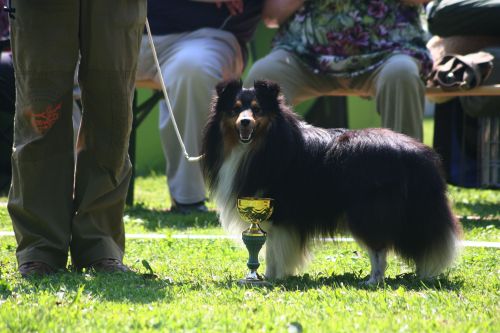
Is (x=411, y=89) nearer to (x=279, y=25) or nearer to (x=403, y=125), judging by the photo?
(x=403, y=125)

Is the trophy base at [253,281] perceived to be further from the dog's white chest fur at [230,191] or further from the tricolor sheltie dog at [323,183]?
the dog's white chest fur at [230,191]

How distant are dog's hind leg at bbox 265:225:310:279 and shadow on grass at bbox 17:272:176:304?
54 centimetres

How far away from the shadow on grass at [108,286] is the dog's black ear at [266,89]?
3.33 feet

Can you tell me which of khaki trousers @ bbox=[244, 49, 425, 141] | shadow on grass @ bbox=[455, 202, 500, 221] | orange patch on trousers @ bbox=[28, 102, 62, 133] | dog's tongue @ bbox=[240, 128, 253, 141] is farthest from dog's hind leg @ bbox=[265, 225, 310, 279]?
shadow on grass @ bbox=[455, 202, 500, 221]

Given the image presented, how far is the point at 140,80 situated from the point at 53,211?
287cm

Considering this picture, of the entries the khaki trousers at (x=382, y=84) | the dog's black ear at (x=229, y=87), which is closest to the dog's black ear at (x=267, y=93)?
the dog's black ear at (x=229, y=87)

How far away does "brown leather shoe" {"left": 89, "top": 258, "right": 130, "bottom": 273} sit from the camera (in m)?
4.34

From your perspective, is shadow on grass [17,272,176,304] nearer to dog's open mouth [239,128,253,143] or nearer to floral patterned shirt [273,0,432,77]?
dog's open mouth [239,128,253,143]

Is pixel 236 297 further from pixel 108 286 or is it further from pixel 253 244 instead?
pixel 108 286

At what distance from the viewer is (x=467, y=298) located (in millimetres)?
3664

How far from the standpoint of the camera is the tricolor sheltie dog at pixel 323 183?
413cm

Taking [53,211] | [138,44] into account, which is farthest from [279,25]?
[53,211]

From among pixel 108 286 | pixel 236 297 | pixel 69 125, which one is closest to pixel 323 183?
pixel 236 297

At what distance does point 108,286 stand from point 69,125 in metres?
0.87
